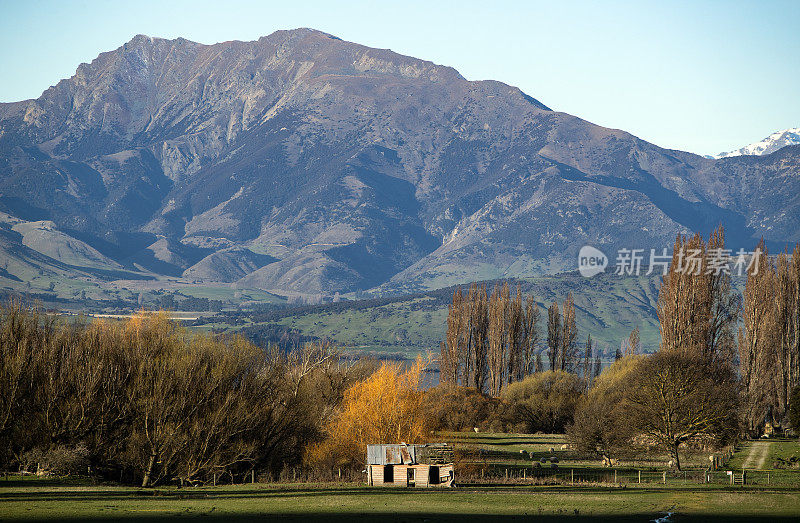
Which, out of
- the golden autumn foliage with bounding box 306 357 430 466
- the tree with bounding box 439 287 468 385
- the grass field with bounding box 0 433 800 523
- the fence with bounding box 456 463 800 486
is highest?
the tree with bounding box 439 287 468 385

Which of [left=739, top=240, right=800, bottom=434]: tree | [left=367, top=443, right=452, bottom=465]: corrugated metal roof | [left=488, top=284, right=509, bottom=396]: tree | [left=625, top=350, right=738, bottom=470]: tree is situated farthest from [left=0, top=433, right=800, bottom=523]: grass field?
[left=488, top=284, right=509, bottom=396]: tree

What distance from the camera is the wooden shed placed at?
61469 millimetres

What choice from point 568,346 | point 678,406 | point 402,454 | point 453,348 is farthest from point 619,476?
point 568,346

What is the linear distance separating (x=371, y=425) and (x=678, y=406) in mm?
25668

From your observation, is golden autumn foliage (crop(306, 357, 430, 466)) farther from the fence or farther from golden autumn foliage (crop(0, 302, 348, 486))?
the fence

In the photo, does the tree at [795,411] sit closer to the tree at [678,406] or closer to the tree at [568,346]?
the tree at [678,406]

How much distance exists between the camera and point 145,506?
46219mm

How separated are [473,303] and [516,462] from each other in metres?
71.9

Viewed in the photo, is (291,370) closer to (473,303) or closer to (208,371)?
(208,371)

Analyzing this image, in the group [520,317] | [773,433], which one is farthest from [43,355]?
[520,317]

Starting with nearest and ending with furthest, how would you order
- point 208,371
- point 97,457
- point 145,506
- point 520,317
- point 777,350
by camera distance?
1. point 145,506
2. point 97,457
3. point 208,371
4. point 777,350
5. point 520,317

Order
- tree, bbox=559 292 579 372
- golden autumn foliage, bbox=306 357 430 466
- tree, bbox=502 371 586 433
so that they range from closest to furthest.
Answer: golden autumn foliage, bbox=306 357 430 466
tree, bbox=502 371 586 433
tree, bbox=559 292 579 372

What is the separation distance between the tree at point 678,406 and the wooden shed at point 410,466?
2050 cm

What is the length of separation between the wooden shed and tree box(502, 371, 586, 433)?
51063 millimetres
